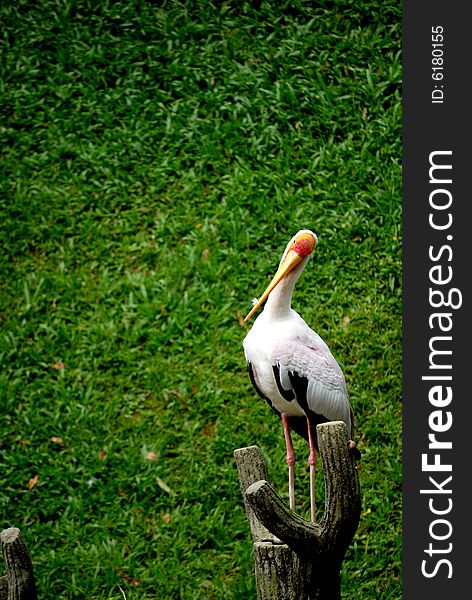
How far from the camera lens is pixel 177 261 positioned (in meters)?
5.34

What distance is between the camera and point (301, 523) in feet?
8.61

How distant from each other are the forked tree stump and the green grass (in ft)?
5.06

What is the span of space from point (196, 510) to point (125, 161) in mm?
2362

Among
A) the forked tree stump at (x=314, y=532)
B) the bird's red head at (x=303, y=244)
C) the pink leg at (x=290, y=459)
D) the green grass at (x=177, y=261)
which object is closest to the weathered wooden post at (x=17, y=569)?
the forked tree stump at (x=314, y=532)

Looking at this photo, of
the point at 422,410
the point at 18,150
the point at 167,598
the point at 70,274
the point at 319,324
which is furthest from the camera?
the point at 18,150

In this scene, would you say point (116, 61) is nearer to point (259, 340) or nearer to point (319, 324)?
point (319, 324)

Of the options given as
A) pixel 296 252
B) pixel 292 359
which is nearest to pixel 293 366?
pixel 292 359

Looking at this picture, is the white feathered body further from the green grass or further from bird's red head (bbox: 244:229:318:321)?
the green grass

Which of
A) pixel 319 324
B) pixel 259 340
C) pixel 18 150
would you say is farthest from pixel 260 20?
pixel 259 340

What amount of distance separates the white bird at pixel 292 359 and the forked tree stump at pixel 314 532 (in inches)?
9.4

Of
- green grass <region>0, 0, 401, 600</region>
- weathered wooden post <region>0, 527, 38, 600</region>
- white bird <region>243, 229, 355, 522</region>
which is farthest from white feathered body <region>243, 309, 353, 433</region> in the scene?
green grass <region>0, 0, 401, 600</region>

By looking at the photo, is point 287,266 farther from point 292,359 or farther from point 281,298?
point 292,359

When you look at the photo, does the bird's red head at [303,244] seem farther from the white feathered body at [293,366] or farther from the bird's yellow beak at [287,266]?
the white feathered body at [293,366]

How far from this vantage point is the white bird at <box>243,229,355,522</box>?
9.42 feet
